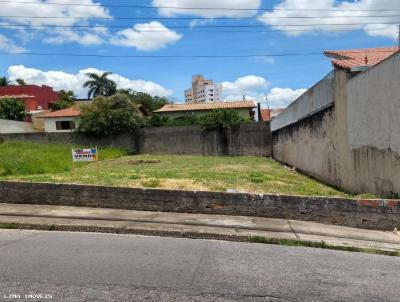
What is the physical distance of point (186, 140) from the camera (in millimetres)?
37812

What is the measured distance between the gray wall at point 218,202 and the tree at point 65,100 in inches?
2336

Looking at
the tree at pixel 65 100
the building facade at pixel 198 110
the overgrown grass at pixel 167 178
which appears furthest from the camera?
the tree at pixel 65 100

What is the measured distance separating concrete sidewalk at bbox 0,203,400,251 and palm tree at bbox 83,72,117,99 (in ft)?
195

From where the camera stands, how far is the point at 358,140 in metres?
13.0

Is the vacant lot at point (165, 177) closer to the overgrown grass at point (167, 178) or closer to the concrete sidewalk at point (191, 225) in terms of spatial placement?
the overgrown grass at point (167, 178)

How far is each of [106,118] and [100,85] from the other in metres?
31.7

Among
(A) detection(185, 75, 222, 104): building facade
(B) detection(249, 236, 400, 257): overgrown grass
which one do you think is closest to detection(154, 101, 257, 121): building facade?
(A) detection(185, 75, 222, 104): building facade

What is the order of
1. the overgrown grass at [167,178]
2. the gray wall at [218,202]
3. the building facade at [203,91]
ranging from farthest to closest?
the building facade at [203,91], the overgrown grass at [167,178], the gray wall at [218,202]

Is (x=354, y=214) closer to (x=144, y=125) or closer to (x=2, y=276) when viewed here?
(x=2, y=276)

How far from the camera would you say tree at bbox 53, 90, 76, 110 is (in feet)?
222

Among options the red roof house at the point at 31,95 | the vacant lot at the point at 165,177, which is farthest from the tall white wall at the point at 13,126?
the vacant lot at the point at 165,177

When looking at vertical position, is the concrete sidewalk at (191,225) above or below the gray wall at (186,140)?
below

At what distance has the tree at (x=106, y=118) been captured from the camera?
3769 cm

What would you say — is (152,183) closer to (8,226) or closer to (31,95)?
(8,226)
